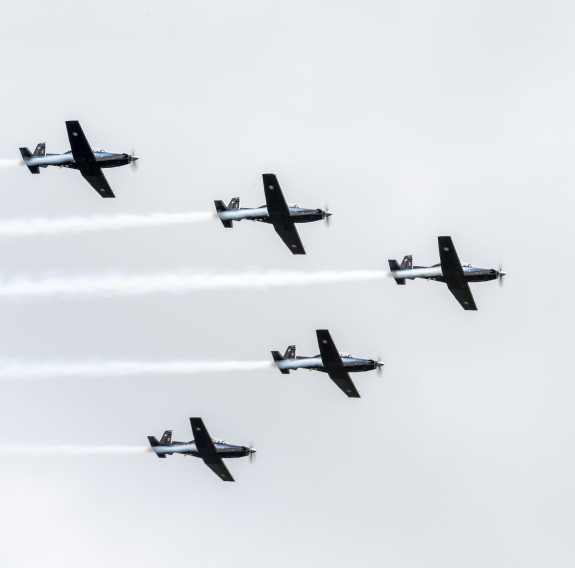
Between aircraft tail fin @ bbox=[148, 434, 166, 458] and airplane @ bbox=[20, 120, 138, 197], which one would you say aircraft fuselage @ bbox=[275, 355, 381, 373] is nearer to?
aircraft tail fin @ bbox=[148, 434, 166, 458]

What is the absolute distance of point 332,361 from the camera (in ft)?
305

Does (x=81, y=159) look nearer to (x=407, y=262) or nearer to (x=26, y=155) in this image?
(x=26, y=155)

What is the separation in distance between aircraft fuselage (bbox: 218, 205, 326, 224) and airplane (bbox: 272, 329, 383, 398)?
800cm

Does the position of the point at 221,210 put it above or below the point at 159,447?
above

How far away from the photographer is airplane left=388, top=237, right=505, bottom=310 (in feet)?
295

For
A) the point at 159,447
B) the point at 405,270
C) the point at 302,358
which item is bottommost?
the point at 159,447

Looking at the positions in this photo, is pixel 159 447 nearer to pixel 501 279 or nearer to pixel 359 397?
pixel 359 397

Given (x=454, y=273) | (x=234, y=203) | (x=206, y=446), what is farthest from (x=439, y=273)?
(x=206, y=446)

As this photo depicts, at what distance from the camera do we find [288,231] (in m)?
90.5

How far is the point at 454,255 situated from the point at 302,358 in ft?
40.3

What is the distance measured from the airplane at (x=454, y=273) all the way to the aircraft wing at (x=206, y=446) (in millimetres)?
16535

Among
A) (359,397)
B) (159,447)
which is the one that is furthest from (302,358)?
(159,447)

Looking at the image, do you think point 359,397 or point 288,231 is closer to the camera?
point 288,231

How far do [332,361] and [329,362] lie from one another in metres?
0.24
